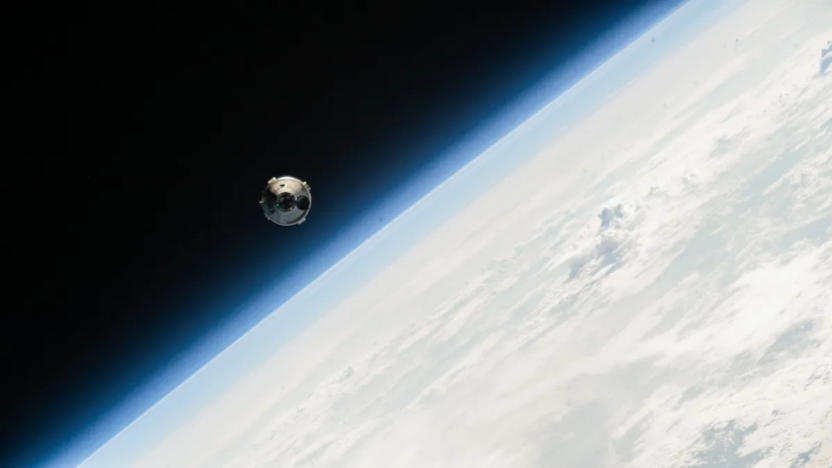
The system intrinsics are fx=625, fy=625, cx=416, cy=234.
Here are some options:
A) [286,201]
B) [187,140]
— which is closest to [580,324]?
[286,201]

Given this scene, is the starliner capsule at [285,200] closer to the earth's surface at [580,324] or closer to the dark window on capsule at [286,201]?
the dark window on capsule at [286,201]

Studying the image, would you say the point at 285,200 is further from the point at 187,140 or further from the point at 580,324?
the point at 580,324

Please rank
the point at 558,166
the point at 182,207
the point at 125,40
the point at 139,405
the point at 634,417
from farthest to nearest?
the point at 558,166 < the point at 634,417 < the point at 139,405 < the point at 182,207 < the point at 125,40

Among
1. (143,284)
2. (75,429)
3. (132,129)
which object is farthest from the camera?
(75,429)

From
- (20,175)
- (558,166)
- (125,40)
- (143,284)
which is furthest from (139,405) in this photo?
(558,166)

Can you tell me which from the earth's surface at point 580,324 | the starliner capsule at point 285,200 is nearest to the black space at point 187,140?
the starliner capsule at point 285,200

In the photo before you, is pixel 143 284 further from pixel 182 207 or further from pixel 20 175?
pixel 20 175

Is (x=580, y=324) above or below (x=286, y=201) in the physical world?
below
